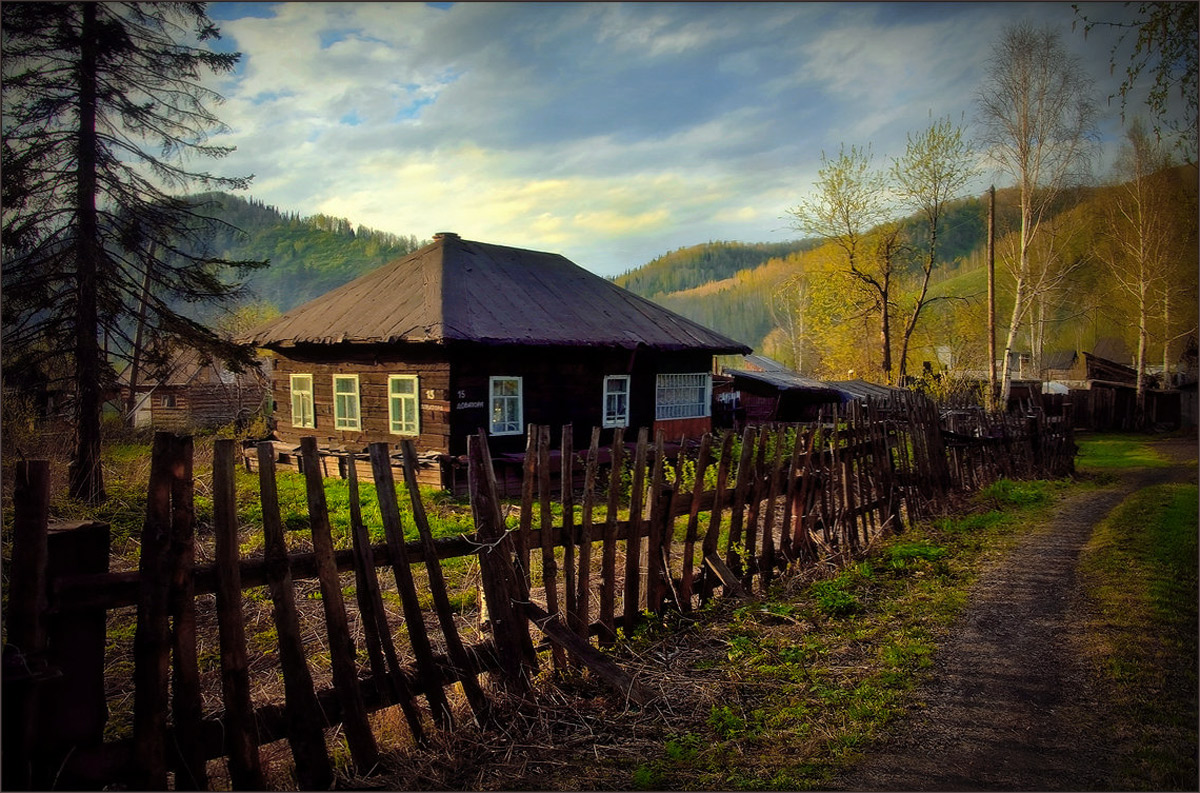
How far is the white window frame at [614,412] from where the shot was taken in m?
18.1

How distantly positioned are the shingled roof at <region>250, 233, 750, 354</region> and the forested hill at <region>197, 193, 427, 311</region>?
114 metres

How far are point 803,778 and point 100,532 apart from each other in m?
3.35

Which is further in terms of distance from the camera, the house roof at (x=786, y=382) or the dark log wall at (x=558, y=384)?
the house roof at (x=786, y=382)

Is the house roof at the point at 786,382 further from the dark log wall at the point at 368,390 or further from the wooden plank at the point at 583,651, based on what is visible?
the wooden plank at the point at 583,651

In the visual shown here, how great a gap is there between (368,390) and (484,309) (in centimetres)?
Result: 363

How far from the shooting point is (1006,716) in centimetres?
394

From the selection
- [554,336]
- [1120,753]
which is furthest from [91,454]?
[1120,753]

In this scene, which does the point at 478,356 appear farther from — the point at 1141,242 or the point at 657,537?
the point at 1141,242

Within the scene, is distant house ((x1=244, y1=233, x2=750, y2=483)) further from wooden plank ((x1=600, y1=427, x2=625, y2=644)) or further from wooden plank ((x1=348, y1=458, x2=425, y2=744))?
wooden plank ((x1=348, y1=458, x2=425, y2=744))

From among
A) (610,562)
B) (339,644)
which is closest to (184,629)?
(339,644)

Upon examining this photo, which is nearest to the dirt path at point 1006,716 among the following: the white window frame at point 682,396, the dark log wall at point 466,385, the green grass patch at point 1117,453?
the dark log wall at point 466,385

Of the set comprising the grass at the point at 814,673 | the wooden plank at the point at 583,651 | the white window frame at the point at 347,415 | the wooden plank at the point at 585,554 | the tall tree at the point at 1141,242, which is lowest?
the grass at the point at 814,673

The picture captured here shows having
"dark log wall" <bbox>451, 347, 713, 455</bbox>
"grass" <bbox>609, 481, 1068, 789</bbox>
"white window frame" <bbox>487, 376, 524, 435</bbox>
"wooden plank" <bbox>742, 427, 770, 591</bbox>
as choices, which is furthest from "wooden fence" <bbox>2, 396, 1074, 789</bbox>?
"white window frame" <bbox>487, 376, 524, 435</bbox>

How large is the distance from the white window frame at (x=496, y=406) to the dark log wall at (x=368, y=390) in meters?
1.13
